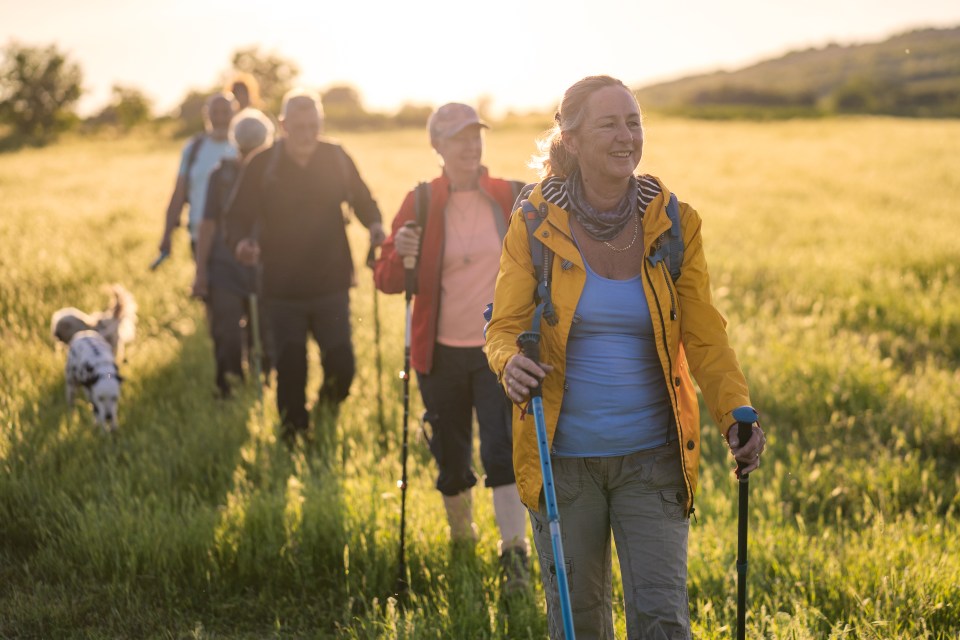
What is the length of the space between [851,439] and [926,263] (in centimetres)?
648

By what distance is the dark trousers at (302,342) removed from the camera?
6.26 meters

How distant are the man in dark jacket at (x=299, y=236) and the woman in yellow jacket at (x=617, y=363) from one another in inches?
125

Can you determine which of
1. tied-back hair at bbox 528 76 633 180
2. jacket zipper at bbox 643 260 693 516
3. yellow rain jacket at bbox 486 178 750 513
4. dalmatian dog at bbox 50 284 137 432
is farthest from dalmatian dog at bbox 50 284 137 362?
jacket zipper at bbox 643 260 693 516

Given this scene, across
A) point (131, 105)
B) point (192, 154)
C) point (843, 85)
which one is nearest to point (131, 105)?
point (131, 105)

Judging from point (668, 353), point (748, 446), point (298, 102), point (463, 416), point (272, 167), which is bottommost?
point (463, 416)

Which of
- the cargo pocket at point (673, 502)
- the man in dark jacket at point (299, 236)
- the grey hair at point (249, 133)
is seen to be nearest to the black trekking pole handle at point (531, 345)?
the cargo pocket at point (673, 502)

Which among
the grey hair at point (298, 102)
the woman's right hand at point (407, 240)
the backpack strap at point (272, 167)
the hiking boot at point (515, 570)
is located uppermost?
the grey hair at point (298, 102)

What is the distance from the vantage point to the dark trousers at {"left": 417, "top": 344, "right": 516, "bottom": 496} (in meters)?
4.52

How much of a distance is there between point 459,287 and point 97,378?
326 centimetres

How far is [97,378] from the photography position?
6.40 m

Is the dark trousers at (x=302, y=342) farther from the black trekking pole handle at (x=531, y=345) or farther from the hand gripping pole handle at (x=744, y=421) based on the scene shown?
the hand gripping pole handle at (x=744, y=421)

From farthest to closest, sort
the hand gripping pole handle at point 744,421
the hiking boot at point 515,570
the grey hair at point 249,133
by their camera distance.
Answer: the grey hair at point 249,133, the hiking boot at point 515,570, the hand gripping pole handle at point 744,421

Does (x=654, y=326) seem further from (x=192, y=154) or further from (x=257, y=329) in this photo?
(x=192, y=154)

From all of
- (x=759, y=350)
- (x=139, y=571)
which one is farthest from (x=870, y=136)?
(x=139, y=571)
